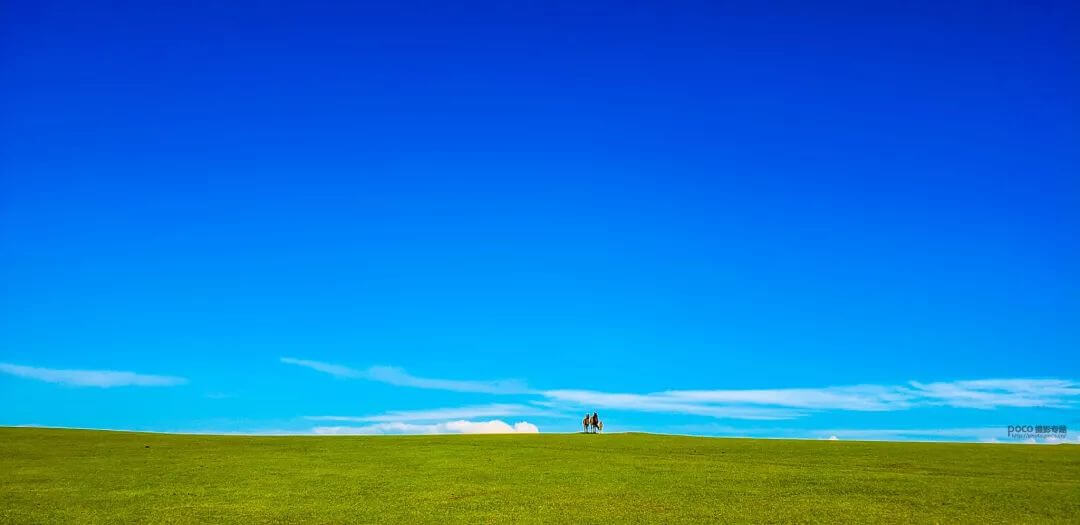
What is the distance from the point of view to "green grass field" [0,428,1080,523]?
90.4 feet

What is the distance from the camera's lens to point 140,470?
3981 cm

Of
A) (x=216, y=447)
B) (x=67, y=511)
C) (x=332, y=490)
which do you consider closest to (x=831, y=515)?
(x=332, y=490)

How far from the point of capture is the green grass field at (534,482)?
90.4ft

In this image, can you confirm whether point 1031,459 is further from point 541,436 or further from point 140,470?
point 140,470

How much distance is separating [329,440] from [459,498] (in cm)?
2834

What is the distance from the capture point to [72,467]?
40.4 m

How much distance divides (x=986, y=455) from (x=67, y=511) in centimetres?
4423

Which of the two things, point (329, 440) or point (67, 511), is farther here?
point (329, 440)

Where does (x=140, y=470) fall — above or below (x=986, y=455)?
below

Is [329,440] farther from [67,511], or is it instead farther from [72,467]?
[67,511]

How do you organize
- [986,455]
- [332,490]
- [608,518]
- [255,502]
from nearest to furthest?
[608,518]
[255,502]
[332,490]
[986,455]

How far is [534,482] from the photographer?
34531 millimetres

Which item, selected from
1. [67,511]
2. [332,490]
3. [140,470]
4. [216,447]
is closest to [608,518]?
[332,490]

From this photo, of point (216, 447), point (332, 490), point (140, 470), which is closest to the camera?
point (332, 490)
